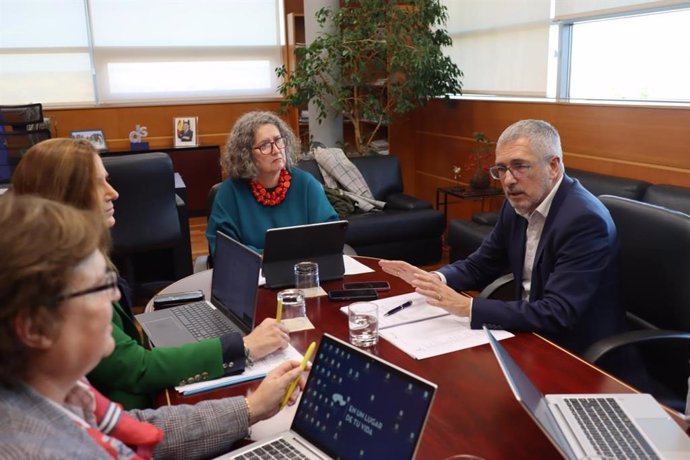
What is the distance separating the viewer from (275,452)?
3.61ft

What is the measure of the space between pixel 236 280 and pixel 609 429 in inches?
39.4

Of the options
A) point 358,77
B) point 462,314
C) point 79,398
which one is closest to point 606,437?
point 462,314

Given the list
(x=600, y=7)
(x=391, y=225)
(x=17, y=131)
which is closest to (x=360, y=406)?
(x=391, y=225)

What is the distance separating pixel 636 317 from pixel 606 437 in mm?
972

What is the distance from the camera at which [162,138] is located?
21.1 ft

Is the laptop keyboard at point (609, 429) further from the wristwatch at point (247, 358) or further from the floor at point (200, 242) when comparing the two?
the floor at point (200, 242)

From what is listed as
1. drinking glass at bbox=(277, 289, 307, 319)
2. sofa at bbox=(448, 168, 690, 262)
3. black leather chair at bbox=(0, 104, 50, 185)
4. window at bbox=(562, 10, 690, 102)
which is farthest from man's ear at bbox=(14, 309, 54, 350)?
black leather chair at bbox=(0, 104, 50, 185)

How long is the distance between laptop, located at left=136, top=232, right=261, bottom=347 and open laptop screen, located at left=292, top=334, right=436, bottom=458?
0.50 m

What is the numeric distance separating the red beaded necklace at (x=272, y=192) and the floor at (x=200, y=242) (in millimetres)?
2133

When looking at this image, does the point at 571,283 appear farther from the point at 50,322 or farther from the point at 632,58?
the point at 632,58

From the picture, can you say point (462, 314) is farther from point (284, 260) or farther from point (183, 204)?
point (183, 204)

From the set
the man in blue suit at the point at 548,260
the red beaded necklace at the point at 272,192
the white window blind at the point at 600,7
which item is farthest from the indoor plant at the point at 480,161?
the man in blue suit at the point at 548,260

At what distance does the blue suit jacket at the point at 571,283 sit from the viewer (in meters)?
1.67

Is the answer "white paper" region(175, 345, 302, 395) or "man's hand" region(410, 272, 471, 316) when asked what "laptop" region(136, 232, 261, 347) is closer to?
"white paper" region(175, 345, 302, 395)
